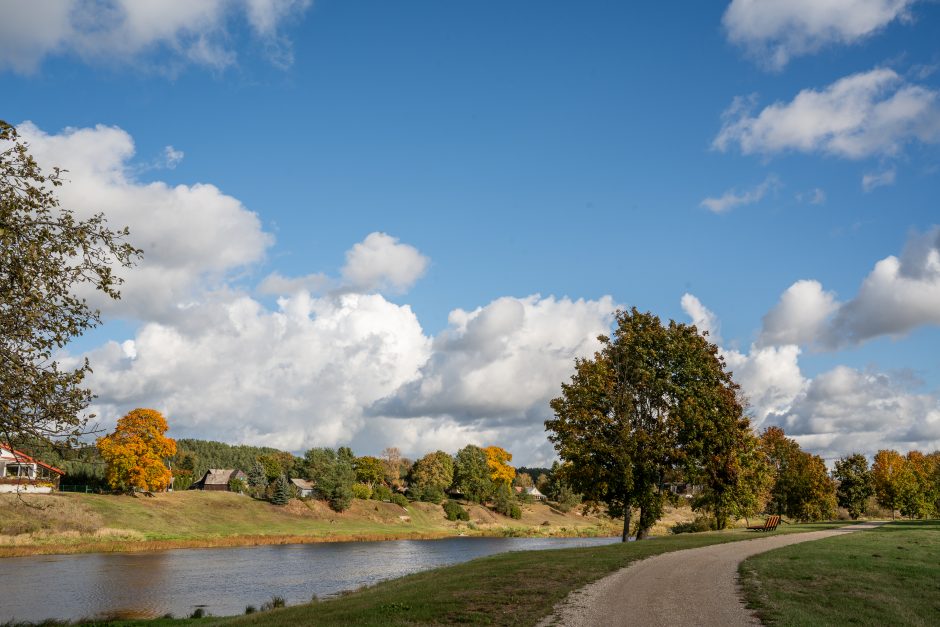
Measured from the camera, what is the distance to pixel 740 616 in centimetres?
1630

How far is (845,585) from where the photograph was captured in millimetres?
20484

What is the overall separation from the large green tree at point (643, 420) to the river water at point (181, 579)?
36.8 ft

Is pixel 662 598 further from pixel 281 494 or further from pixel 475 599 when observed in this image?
pixel 281 494

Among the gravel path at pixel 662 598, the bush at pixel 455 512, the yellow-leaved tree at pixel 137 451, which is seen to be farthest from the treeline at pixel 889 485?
the yellow-leaved tree at pixel 137 451

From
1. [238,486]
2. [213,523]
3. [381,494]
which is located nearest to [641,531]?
[213,523]

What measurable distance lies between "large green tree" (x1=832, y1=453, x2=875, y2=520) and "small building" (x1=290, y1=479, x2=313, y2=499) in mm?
87525

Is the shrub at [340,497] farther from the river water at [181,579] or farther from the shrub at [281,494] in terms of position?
the river water at [181,579]

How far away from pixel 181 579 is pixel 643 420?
32494 mm

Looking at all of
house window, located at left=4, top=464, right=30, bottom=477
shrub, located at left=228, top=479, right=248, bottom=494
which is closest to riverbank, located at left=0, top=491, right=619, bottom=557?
house window, located at left=4, top=464, right=30, bottom=477

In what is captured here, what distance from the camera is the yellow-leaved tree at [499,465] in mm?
153000

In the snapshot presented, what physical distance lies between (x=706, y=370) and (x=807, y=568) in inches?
840

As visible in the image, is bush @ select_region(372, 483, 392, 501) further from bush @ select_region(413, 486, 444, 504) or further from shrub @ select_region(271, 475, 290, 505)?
shrub @ select_region(271, 475, 290, 505)

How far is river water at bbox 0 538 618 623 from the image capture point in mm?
32312

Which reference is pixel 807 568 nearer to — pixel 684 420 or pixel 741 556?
pixel 741 556
